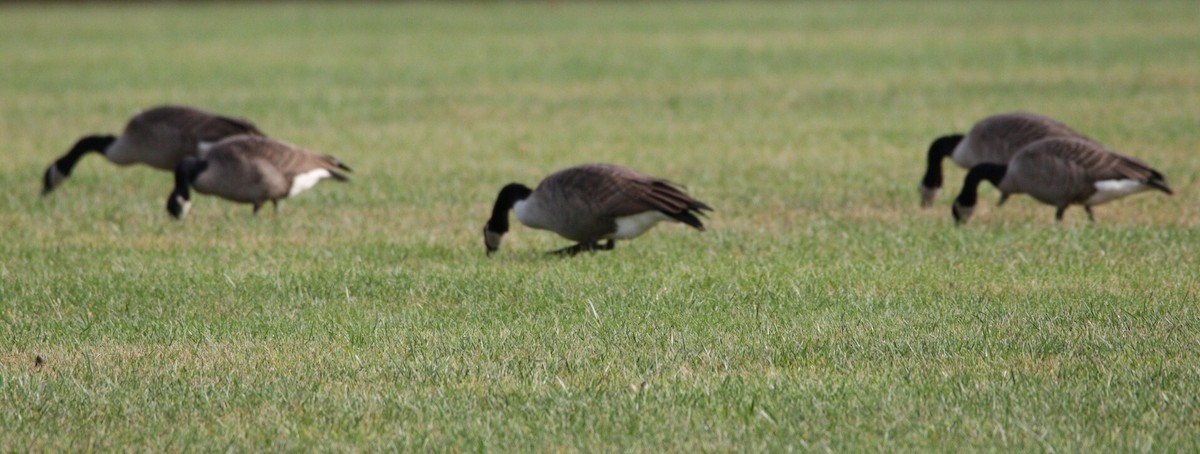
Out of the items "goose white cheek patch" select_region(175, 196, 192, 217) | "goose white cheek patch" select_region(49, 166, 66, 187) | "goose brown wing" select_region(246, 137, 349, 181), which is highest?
"goose brown wing" select_region(246, 137, 349, 181)

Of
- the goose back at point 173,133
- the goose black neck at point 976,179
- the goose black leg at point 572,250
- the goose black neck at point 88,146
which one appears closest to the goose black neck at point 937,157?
the goose black neck at point 976,179

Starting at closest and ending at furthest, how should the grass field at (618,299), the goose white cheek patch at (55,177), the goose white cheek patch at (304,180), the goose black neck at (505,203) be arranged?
1. the grass field at (618,299)
2. the goose black neck at (505,203)
3. the goose white cheek patch at (304,180)
4. the goose white cheek patch at (55,177)

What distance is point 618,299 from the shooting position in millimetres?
8523

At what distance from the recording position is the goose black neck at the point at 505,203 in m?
10.2

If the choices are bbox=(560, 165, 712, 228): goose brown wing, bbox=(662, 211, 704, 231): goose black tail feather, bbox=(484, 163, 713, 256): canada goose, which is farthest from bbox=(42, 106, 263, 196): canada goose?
bbox=(662, 211, 704, 231): goose black tail feather

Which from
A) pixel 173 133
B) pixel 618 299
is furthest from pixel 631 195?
pixel 173 133

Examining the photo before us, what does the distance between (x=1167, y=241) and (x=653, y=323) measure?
4202 millimetres

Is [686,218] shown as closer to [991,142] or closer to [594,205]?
[594,205]

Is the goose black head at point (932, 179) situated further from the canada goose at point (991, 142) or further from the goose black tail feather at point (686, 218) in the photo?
the goose black tail feather at point (686, 218)

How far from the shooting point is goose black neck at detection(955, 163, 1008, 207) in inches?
449

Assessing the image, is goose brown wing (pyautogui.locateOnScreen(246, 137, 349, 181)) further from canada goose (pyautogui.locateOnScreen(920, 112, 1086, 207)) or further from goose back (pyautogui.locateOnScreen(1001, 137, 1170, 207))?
goose back (pyautogui.locateOnScreen(1001, 137, 1170, 207))

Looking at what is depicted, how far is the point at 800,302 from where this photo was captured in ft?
27.4

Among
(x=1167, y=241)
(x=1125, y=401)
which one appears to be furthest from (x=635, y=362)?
(x=1167, y=241)

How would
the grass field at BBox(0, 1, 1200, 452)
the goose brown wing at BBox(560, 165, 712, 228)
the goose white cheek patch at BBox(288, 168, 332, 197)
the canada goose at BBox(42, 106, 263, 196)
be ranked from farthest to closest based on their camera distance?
the canada goose at BBox(42, 106, 263, 196), the goose white cheek patch at BBox(288, 168, 332, 197), the goose brown wing at BBox(560, 165, 712, 228), the grass field at BBox(0, 1, 1200, 452)
